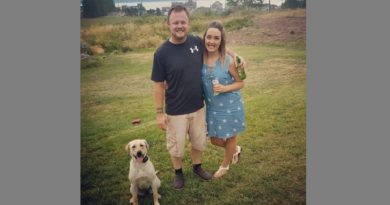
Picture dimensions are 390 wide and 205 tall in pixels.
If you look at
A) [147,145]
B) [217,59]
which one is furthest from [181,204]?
[217,59]

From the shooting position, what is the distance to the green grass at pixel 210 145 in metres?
6.44

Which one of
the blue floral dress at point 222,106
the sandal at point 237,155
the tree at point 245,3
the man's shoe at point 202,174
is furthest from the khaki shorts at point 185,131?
the tree at point 245,3

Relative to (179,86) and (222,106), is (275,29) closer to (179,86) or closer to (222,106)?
(222,106)

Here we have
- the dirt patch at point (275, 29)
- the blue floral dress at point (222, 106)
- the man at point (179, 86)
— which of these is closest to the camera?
the man at point (179, 86)

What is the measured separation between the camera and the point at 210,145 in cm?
654

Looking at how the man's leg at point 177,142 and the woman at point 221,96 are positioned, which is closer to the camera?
the woman at point 221,96

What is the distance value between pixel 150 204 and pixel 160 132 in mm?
830

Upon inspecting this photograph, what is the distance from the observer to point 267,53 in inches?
259

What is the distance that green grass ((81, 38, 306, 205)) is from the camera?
6441 millimetres

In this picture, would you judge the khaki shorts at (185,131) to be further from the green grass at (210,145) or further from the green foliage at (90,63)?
the green foliage at (90,63)

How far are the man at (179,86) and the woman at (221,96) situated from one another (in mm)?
89

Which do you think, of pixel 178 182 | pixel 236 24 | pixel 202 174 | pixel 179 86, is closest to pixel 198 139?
pixel 202 174

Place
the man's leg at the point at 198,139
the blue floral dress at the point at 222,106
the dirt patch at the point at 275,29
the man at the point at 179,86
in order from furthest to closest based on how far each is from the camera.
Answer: the dirt patch at the point at 275,29 → the man's leg at the point at 198,139 → the blue floral dress at the point at 222,106 → the man at the point at 179,86

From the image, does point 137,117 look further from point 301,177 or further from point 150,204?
point 301,177
